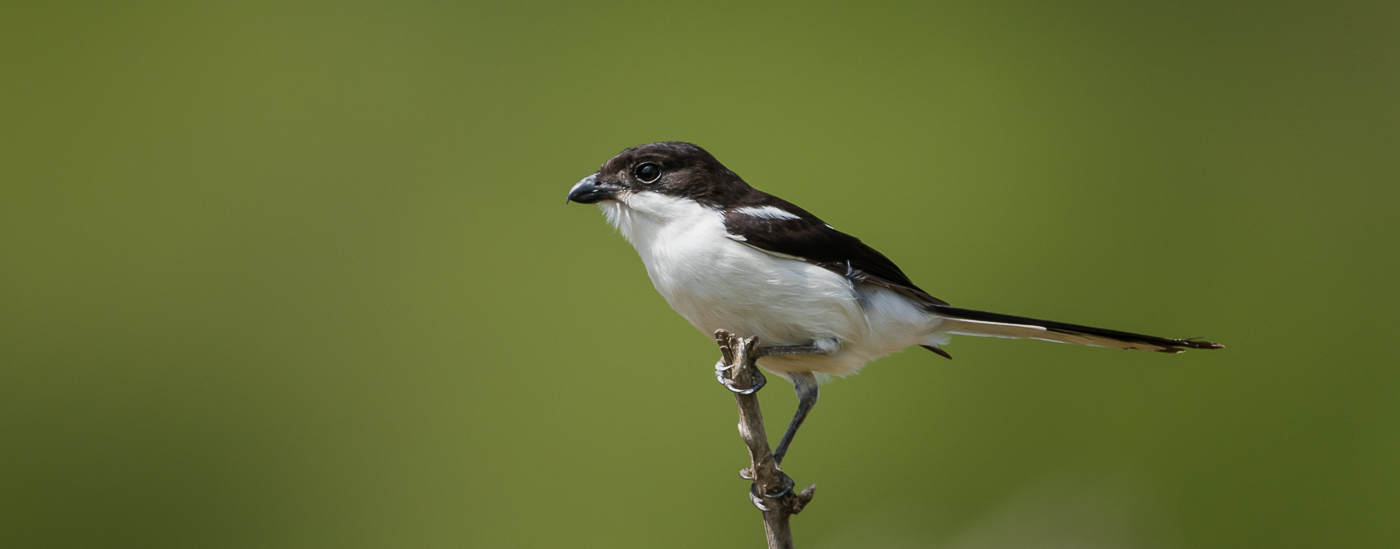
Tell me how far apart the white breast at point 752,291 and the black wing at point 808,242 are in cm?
2

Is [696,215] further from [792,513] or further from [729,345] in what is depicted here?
[792,513]

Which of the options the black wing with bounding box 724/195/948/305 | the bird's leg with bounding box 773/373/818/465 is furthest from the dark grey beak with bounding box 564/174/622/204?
the bird's leg with bounding box 773/373/818/465

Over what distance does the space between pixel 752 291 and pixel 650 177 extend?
1.32 ft

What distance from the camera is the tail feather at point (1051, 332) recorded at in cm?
196

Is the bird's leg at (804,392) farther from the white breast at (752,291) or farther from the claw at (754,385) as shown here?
the claw at (754,385)

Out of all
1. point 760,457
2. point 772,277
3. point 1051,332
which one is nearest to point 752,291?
point 772,277

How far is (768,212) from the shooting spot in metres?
2.11

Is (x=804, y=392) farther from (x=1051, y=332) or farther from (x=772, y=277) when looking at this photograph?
(x=1051, y=332)

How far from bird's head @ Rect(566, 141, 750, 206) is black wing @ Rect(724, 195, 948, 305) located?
3.9 inches

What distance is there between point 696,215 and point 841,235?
0.38 metres

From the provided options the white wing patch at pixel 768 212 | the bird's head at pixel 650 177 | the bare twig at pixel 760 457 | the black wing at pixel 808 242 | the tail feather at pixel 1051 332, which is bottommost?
the bare twig at pixel 760 457

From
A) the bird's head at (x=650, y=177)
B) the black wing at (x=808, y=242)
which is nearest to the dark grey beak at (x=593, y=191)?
the bird's head at (x=650, y=177)

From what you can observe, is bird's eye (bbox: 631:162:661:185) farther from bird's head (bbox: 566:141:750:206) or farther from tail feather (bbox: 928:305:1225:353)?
tail feather (bbox: 928:305:1225:353)

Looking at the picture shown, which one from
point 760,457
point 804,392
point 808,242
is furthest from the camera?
point 804,392
